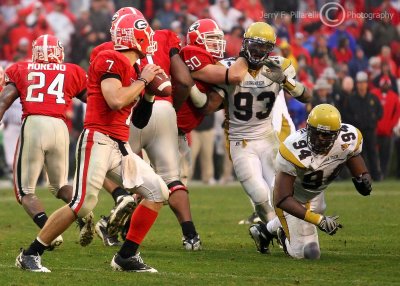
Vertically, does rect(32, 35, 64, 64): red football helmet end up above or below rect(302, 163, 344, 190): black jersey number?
above

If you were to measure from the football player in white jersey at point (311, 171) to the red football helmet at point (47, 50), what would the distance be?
2144mm

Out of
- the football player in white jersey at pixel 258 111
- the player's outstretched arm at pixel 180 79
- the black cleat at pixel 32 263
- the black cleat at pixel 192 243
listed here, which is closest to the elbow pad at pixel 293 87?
the football player in white jersey at pixel 258 111

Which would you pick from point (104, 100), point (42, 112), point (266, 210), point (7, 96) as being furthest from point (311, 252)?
point (7, 96)

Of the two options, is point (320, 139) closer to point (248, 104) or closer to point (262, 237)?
point (262, 237)

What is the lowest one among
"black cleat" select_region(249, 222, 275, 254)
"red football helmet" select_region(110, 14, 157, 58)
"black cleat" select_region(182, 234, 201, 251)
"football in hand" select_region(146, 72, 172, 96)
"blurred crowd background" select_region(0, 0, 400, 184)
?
"blurred crowd background" select_region(0, 0, 400, 184)

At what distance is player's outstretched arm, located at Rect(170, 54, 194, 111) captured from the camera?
27.2ft

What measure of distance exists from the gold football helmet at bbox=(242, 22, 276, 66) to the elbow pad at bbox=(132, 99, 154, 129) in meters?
1.39

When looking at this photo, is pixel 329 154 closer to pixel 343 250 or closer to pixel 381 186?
pixel 343 250

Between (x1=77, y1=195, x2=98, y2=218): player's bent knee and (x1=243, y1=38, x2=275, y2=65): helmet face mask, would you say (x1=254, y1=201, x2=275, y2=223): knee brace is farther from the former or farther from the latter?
(x1=77, y1=195, x2=98, y2=218): player's bent knee

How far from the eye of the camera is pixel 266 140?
28.5ft

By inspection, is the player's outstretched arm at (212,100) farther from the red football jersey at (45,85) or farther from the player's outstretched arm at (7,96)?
the player's outstretched arm at (7,96)

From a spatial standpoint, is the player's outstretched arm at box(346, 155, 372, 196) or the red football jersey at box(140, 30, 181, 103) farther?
the red football jersey at box(140, 30, 181, 103)

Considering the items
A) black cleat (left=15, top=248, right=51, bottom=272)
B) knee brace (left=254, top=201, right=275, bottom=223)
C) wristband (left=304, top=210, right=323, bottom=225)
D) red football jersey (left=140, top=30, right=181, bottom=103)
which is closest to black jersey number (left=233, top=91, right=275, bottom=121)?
red football jersey (left=140, top=30, right=181, bottom=103)

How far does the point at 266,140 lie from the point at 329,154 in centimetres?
128
